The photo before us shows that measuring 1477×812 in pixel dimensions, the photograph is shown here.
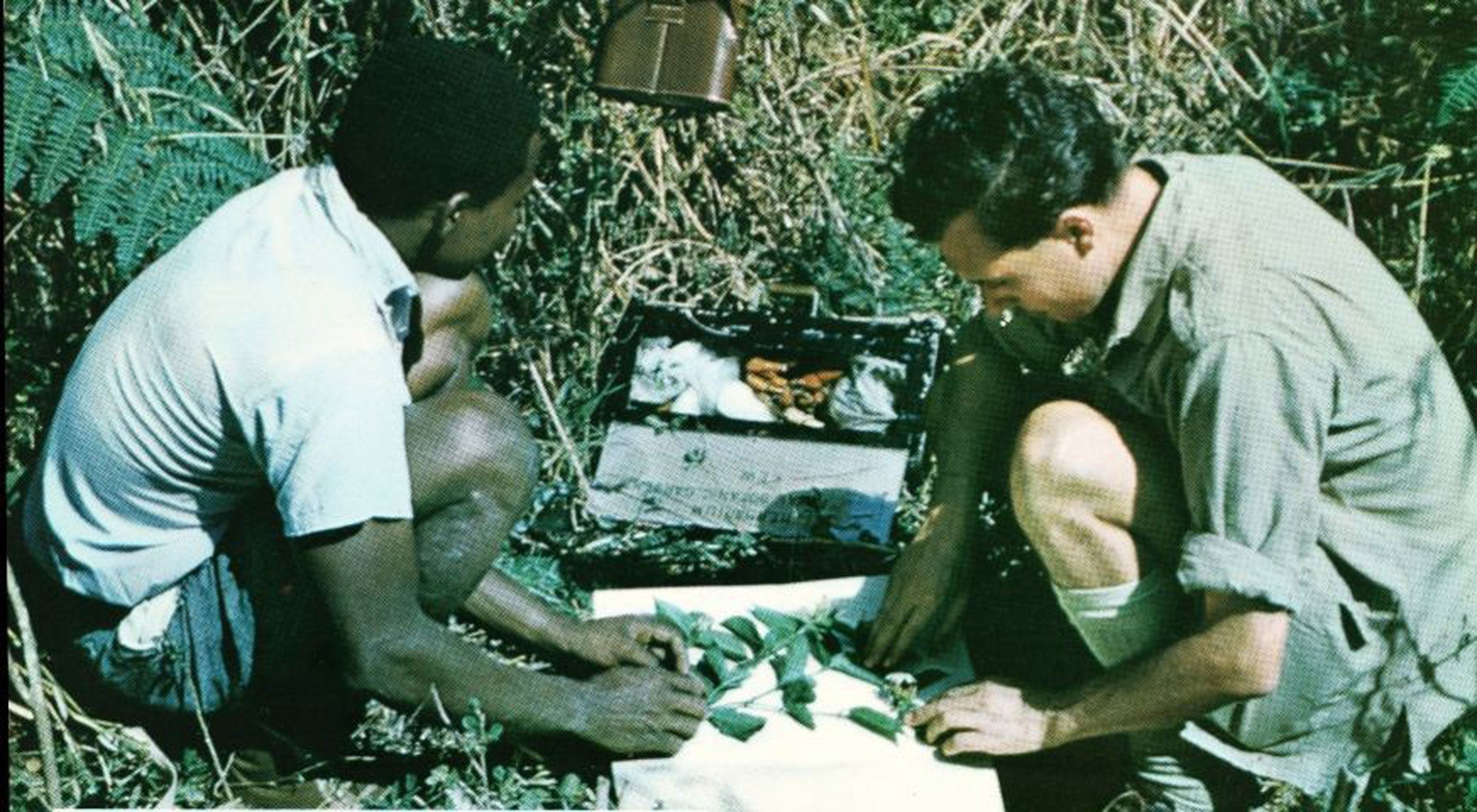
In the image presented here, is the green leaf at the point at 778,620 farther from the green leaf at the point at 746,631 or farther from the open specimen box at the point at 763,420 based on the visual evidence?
the open specimen box at the point at 763,420

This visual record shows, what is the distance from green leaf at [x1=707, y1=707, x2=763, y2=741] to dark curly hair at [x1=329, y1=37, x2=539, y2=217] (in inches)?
37.1

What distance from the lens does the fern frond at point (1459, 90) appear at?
2740 millimetres

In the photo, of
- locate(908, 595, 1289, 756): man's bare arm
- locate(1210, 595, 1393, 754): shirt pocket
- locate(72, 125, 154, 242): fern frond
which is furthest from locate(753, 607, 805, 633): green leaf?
locate(72, 125, 154, 242): fern frond

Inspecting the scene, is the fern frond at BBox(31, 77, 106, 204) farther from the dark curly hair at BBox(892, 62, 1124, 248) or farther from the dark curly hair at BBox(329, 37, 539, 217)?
the dark curly hair at BBox(892, 62, 1124, 248)

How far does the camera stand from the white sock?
213 centimetres

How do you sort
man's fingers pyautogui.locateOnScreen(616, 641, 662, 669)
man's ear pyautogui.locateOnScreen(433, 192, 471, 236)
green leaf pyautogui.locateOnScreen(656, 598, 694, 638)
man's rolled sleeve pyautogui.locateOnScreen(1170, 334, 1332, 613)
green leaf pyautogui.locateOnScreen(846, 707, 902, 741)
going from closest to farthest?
man's rolled sleeve pyautogui.locateOnScreen(1170, 334, 1332, 613) < man's ear pyautogui.locateOnScreen(433, 192, 471, 236) < green leaf pyautogui.locateOnScreen(846, 707, 902, 741) < man's fingers pyautogui.locateOnScreen(616, 641, 662, 669) < green leaf pyautogui.locateOnScreen(656, 598, 694, 638)

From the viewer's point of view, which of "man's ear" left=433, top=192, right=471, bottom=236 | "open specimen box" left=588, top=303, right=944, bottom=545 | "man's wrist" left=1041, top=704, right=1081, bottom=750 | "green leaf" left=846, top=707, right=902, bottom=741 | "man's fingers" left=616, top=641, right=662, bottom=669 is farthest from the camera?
"open specimen box" left=588, top=303, right=944, bottom=545

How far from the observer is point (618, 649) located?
2.43 m

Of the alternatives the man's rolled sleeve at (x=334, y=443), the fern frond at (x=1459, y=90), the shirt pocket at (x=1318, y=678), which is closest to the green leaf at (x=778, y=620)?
the shirt pocket at (x=1318, y=678)

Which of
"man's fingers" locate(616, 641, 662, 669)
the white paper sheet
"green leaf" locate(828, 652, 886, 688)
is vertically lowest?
the white paper sheet

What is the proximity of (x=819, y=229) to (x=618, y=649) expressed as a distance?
1.46m

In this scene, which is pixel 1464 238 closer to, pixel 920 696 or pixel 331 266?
pixel 920 696

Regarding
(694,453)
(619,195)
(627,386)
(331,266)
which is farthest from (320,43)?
(331,266)

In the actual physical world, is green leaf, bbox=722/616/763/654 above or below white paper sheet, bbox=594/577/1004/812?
above
